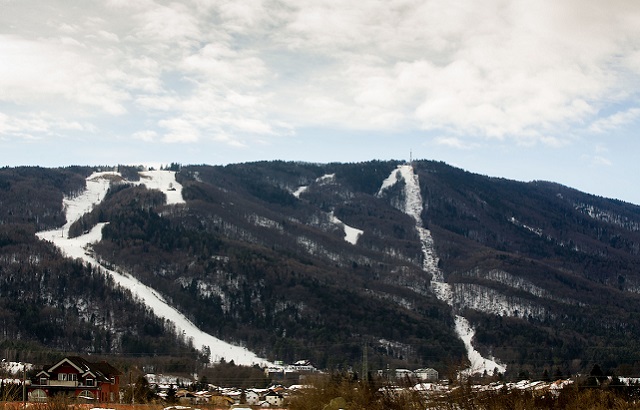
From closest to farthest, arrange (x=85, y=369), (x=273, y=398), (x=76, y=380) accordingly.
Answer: (x=76, y=380)
(x=85, y=369)
(x=273, y=398)

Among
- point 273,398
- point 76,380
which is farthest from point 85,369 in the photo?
point 273,398

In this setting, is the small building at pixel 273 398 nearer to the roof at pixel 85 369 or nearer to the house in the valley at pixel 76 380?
the roof at pixel 85 369

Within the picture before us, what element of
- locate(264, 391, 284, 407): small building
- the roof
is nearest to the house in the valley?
the roof

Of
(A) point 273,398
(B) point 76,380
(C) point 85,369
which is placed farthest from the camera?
(A) point 273,398

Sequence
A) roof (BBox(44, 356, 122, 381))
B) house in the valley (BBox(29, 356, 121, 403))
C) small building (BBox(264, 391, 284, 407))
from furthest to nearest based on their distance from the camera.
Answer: small building (BBox(264, 391, 284, 407)), roof (BBox(44, 356, 122, 381)), house in the valley (BBox(29, 356, 121, 403))

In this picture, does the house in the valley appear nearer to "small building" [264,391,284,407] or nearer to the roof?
the roof

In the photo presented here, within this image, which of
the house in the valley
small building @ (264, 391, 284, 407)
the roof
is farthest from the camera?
small building @ (264, 391, 284, 407)

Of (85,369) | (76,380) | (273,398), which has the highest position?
(85,369)

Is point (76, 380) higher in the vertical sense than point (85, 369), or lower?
lower

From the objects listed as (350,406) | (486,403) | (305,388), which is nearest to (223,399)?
(305,388)

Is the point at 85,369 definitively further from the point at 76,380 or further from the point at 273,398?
the point at 273,398

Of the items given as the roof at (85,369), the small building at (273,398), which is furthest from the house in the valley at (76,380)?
the small building at (273,398)

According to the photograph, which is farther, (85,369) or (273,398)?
(273,398)

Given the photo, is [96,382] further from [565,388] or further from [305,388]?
[565,388]
